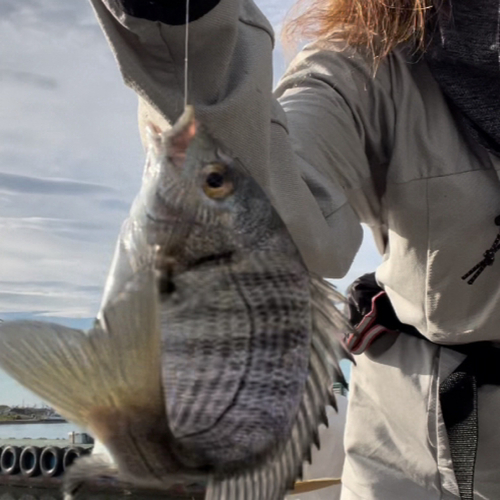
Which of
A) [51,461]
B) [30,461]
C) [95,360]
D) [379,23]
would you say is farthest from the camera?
[30,461]

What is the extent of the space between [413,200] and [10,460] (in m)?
4.96

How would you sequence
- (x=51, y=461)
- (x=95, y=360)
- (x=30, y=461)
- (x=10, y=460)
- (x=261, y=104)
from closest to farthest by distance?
1. (x=95, y=360)
2. (x=261, y=104)
3. (x=51, y=461)
4. (x=30, y=461)
5. (x=10, y=460)

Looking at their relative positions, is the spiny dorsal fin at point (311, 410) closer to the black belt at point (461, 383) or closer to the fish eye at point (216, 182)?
the fish eye at point (216, 182)

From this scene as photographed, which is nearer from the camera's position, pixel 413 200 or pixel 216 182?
pixel 216 182

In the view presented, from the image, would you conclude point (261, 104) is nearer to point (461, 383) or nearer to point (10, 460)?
point (461, 383)

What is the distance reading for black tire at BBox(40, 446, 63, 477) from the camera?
5.11 metres

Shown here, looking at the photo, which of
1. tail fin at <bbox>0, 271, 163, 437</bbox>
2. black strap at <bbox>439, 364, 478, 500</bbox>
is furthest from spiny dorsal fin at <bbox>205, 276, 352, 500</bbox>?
black strap at <bbox>439, 364, 478, 500</bbox>

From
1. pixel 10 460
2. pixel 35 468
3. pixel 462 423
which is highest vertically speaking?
pixel 462 423

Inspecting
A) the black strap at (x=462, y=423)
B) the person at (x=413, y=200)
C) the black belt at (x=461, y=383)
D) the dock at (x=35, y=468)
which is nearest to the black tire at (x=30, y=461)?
the dock at (x=35, y=468)

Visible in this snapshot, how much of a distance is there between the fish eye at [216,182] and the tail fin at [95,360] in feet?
0.71

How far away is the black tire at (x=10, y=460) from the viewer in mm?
5512

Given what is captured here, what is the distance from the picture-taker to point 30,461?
5.48 m

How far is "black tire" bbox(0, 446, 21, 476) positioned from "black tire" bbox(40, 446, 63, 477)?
14.4 inches

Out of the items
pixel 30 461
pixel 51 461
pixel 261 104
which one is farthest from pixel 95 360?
pixel 30 461
